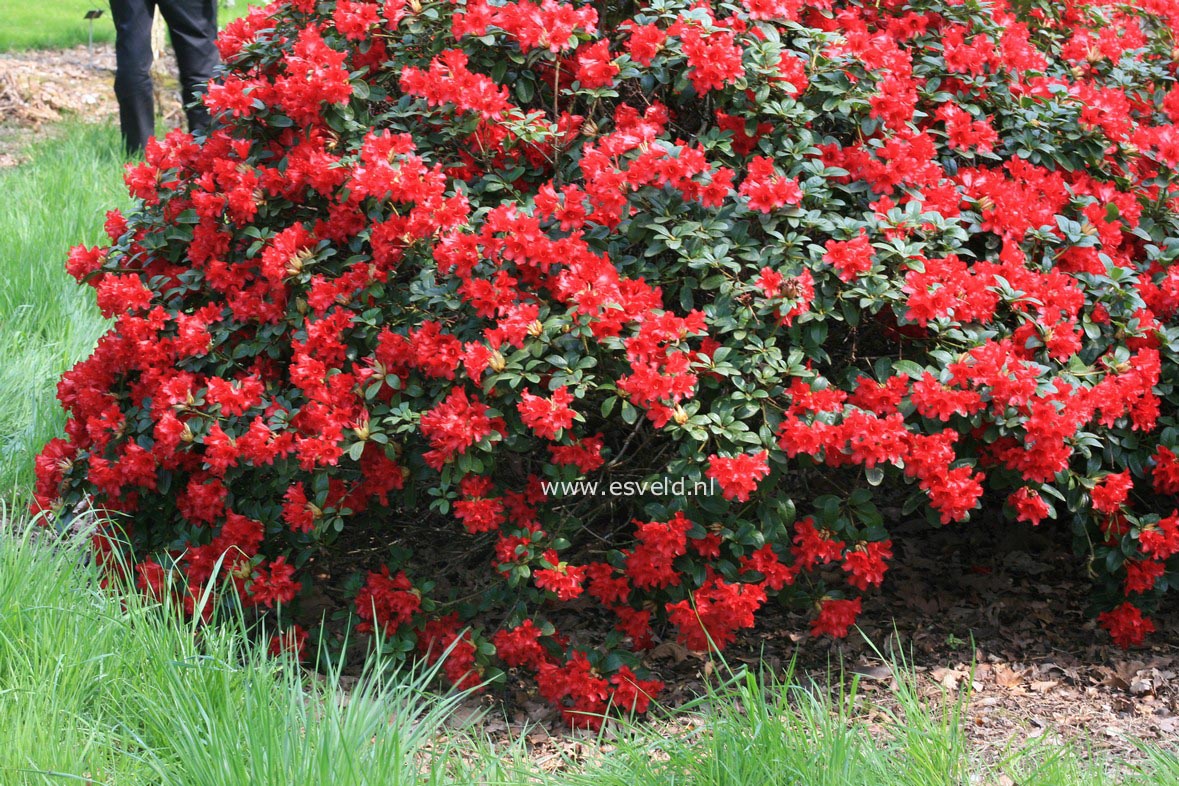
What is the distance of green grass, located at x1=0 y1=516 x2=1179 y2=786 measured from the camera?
199 cm

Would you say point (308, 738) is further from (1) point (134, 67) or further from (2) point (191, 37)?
(1) point (134, 67)

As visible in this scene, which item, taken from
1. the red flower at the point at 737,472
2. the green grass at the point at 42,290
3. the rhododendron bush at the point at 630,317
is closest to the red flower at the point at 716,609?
the rhododendron bush at the point at 630,317

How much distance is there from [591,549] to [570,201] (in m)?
0.82

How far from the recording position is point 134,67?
6070 mm

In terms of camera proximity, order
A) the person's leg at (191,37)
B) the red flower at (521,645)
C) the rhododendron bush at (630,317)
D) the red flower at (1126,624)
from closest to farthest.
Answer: the rhododendron bush at (630,317), the red flower at (521,645), the red flower at (1126,624), the person's leg at (191,37)

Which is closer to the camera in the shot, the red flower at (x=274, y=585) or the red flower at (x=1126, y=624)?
the red flower at (x=274, y=585)

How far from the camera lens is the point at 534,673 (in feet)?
9.19

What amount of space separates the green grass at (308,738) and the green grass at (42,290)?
1.25 meters

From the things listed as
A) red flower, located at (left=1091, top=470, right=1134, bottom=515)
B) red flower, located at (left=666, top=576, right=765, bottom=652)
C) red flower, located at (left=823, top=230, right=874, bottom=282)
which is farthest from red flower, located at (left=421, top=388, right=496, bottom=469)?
red flower, located at (left=1091, top=470, right=1134, bottom=515)

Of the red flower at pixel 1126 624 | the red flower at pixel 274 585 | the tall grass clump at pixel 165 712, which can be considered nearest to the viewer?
the tall grass clump at pixel 165 712

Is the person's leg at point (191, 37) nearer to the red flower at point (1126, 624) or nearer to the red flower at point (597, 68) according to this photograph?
the red flower at point (597, 68)

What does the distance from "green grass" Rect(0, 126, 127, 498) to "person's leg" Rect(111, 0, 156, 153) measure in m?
0.18

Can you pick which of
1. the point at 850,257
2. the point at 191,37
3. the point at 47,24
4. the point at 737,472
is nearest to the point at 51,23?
the point at 47,24

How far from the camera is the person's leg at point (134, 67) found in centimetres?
595
